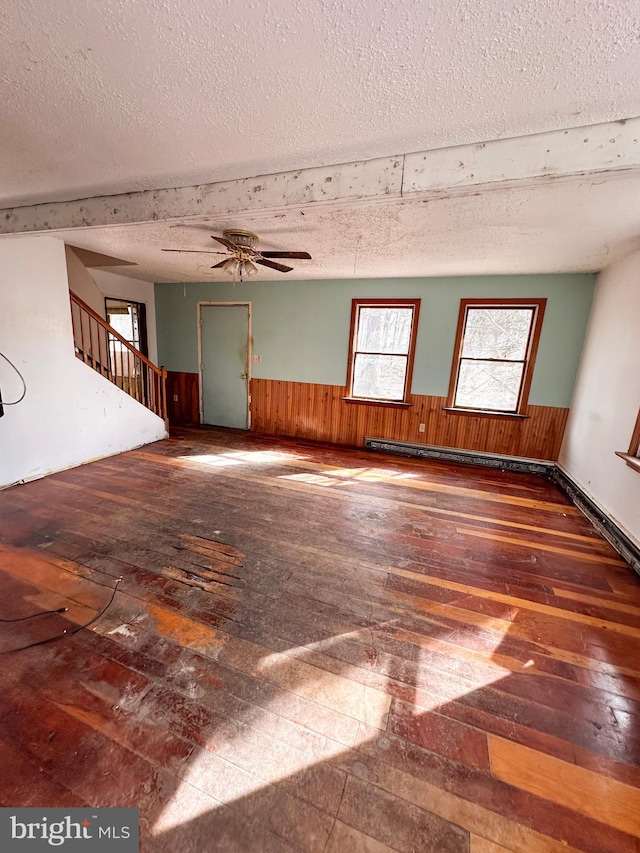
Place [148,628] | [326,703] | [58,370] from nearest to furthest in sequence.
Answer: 1. [326,703]
2. [148,628]
3. [58,370]

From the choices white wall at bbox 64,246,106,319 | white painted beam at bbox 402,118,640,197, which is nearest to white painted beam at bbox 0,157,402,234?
white painted beam at bbox 402,118,640,197

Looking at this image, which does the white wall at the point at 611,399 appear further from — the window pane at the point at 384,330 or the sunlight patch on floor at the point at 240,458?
the sunlight patch on floor at the point at 240,458

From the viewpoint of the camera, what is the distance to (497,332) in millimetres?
4383

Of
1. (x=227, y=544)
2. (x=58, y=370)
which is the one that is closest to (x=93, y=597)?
(x=227, y=544)

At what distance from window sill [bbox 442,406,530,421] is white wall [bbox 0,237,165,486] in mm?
4629

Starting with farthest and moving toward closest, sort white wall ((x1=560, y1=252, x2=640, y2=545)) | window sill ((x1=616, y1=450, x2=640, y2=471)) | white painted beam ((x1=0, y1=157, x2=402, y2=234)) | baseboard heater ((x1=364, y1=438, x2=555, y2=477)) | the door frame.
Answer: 1. the door frame
2. baseboard heater ((x1=364, y1=438, x2=555, y2=477))
3. white wall ((x1=560, y1=252, x2=640, y2=545))
4. window sill ((x1=616, y1=450, x2=640, y2=471))
5. white painted beam ((x1=0, y1=157, x2=402, y2=234))

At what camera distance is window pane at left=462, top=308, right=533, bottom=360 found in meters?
4.28

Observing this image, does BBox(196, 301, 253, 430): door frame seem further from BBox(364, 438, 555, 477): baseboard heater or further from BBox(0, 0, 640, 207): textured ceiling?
BBox(0, 0, 640, 207): textured ceiling

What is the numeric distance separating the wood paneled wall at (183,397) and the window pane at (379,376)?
10.0 ft

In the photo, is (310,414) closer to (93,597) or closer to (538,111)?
(93,597)

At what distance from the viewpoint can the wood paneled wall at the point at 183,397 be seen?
6207 millimetres

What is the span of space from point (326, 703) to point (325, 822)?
366 millimetres

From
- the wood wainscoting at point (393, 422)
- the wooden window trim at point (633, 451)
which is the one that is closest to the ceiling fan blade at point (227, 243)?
the wood wainscoting at point (393, 422)

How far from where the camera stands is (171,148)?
5.87ft
